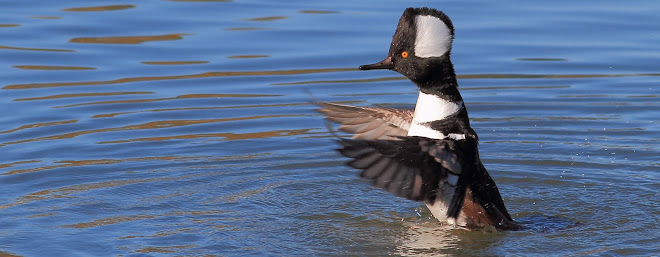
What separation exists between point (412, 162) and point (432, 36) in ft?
2.83

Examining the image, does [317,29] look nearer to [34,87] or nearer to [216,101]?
[216,101]

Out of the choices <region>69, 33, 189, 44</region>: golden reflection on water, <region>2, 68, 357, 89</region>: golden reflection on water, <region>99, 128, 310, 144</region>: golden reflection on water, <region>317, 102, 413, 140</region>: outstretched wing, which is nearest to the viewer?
<region>317, 102, 413, 140</region>: outstretched wing

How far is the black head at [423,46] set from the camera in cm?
705

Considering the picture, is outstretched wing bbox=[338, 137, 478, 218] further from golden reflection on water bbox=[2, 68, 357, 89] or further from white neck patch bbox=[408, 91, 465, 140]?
golden reflection on water bbox=[2, 68, 357, 89]

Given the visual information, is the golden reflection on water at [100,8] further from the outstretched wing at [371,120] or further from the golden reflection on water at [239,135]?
the outstretched wing at [371,120]

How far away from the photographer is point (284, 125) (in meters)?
10.1

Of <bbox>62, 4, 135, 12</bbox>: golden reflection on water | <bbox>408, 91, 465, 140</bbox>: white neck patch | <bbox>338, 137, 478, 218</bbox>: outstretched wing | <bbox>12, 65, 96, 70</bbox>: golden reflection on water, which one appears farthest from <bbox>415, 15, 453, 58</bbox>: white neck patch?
<bbox>62, 4, 135, 12</bbox>: golden reflection on water

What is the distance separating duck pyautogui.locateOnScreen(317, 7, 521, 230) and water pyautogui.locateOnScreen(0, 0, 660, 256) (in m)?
0.22

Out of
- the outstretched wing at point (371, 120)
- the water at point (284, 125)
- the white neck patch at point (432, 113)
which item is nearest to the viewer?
the white neck patch at point (432, 113)

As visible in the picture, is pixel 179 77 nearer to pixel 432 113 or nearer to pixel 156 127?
pixel 156 127

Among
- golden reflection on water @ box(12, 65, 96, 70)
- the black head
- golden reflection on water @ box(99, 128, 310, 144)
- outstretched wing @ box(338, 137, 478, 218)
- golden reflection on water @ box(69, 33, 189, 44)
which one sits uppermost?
the black head

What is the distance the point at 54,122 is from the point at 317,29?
374 centimetres

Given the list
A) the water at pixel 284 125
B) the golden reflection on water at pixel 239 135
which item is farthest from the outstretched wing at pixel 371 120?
the golden reflection on water at pixel 239 135

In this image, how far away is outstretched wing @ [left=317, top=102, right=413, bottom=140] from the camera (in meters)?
7.95
